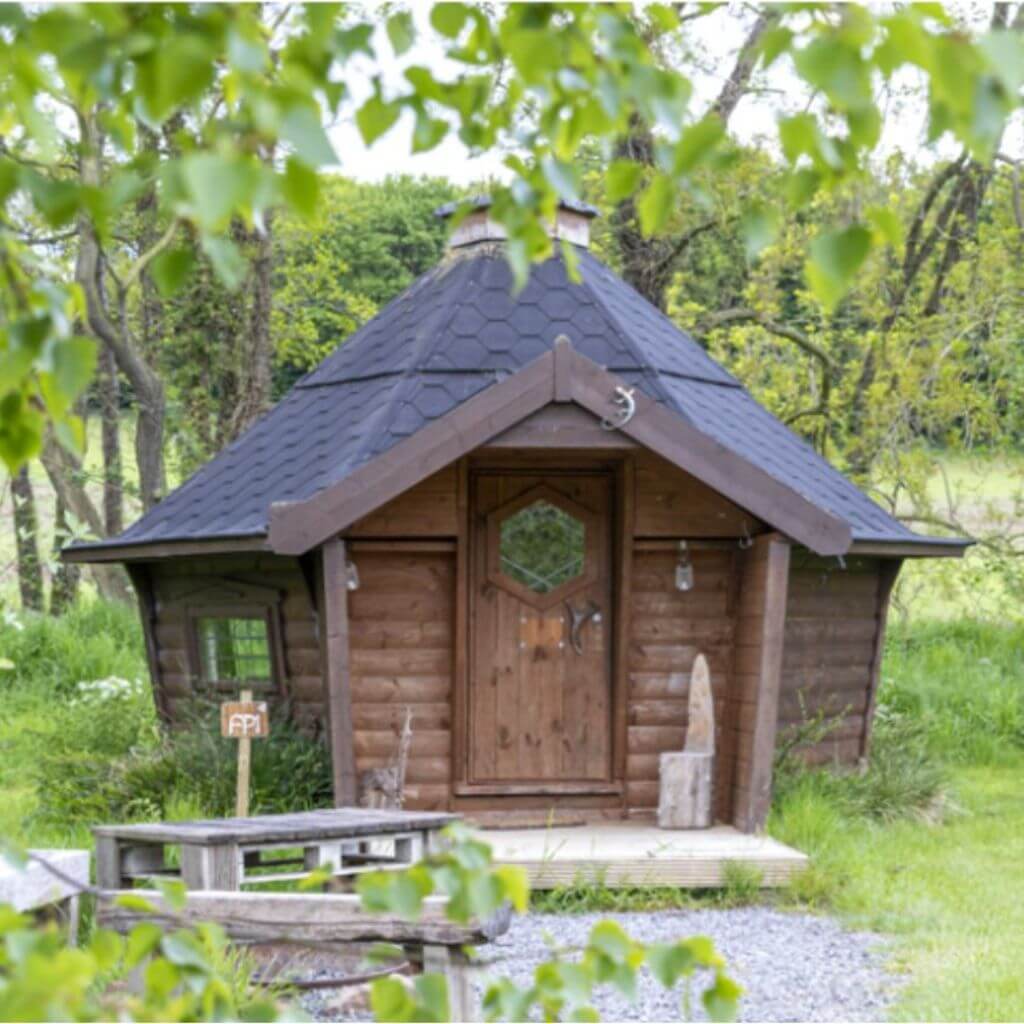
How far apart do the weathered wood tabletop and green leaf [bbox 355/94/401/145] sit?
492 centimetres

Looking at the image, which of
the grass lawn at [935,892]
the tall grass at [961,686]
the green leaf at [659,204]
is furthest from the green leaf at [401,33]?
the tall grass at [961,686]

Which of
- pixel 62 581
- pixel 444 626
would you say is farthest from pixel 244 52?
pixel 62 581

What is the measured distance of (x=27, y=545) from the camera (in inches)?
977

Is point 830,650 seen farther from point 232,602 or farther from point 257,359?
point 257,359

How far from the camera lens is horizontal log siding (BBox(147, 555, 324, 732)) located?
1091cm

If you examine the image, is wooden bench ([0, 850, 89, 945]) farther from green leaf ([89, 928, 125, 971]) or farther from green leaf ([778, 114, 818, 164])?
green leaf ([778, 114, 818, 164])

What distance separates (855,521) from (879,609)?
1049 millimetres

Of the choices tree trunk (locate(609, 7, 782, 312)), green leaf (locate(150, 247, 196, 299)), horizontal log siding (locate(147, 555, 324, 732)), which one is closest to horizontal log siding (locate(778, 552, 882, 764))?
horizontal log siding (locate(147, 555, 324, 732))

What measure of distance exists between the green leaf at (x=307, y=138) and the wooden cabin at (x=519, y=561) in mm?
7616

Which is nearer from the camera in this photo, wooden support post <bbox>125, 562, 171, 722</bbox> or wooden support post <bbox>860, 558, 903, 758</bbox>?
wooden support post <bbox>125, 562, 171, 722</bbox>

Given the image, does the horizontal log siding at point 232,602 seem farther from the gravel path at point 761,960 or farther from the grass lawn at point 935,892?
the grass lawn at point 935,892

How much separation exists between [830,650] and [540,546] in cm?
243

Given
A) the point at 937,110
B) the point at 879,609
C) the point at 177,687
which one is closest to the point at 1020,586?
the point at 879,609

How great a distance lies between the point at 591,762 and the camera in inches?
421
